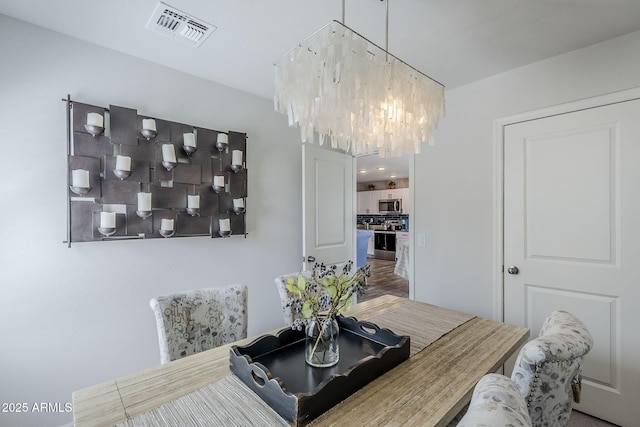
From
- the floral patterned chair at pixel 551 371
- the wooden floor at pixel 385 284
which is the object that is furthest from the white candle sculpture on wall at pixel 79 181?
the wooden floor at pixel 385 284

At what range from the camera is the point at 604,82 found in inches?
73.0

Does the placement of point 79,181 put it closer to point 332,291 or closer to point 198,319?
point 198,319

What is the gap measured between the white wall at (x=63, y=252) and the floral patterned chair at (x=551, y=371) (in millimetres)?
2103

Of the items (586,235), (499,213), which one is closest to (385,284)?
(499,213)

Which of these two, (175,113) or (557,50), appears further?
(175,113)

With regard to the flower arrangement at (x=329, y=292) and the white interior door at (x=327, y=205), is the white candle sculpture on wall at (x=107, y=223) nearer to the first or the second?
the flower arrangement at (x=329, y=292)

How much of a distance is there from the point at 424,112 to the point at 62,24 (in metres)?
2.09

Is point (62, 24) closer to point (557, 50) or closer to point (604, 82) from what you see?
point (557, 50)

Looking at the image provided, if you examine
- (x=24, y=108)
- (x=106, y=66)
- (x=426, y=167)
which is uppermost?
(x=106, y=66)

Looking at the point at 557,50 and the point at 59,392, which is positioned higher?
the point at 557,50

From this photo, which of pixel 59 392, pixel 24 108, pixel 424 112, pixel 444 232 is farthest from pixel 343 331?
pixel 24 108

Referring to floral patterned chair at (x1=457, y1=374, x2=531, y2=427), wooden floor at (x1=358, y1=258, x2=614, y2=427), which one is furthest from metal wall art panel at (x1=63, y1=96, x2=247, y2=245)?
floral patterned chair at (x1=457, y1=374, x2=531, y2=427)

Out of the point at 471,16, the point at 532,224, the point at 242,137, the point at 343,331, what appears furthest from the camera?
the point at 242,137

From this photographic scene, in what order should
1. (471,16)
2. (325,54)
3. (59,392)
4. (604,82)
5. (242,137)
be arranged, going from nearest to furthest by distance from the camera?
(325,54) < (471,16) < (59,392) < (604,82) < (242,137)
